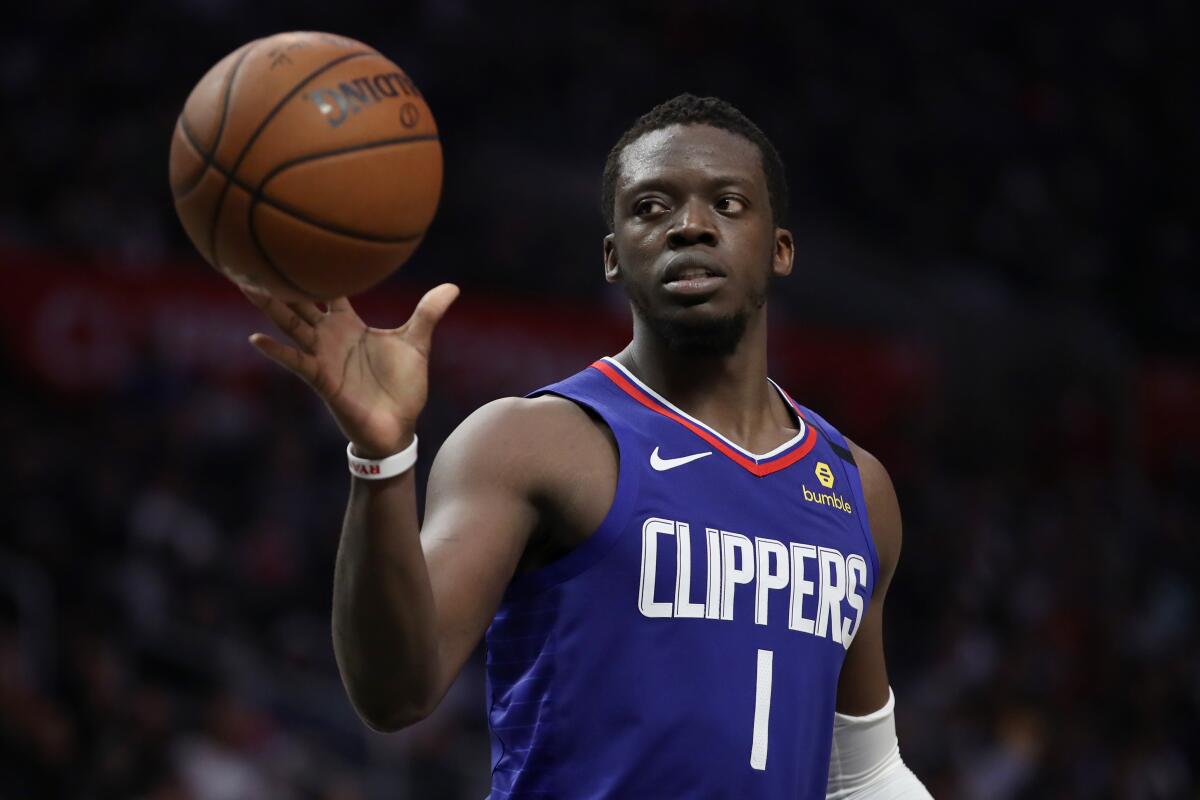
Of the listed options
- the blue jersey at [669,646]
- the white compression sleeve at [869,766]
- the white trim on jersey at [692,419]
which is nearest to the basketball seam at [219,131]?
the blue jersey at [669,646]

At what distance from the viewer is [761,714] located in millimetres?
2875

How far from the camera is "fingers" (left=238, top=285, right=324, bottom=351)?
7.63 ft

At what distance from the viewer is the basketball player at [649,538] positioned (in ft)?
7.75

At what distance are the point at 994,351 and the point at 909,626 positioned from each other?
345 cm

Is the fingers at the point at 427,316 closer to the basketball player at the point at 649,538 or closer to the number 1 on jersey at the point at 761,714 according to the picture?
the basketball player at the point at 649,538

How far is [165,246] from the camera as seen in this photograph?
9539 mm

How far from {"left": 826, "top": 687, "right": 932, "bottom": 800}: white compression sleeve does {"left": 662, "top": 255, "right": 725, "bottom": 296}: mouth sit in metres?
1.04

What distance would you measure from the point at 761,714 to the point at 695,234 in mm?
931

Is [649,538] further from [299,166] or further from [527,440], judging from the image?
[299,166]

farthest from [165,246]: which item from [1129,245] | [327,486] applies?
[1129,245]

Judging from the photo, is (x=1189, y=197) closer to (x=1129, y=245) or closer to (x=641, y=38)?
(x=1129, y=245)

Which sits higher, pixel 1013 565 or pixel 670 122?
pixel 670 122

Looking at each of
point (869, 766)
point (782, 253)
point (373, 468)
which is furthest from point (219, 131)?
point (869, 766)

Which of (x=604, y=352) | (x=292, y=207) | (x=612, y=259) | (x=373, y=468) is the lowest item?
(x=604, y=352)
